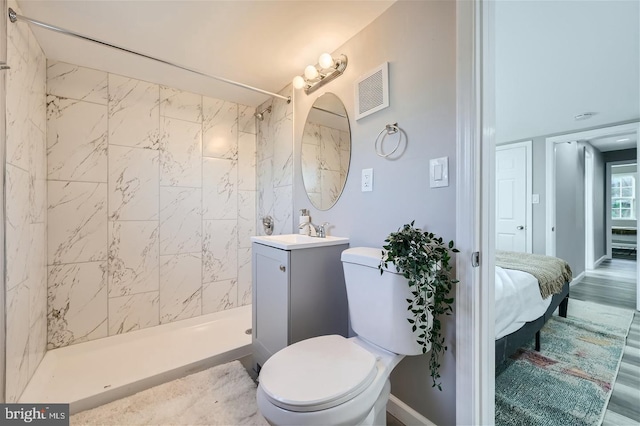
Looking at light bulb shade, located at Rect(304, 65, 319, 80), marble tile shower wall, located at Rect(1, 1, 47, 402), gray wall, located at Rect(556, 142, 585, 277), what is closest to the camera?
marble tile shower wall, located at Rect(1, 1, 47, 402)

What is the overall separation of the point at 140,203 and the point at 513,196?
4647 millimetres

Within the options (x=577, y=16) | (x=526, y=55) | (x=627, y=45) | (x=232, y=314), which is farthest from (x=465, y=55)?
(x=232, y=314)

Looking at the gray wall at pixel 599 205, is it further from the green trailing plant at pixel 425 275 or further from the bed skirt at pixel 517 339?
the green trailing plant at pixel 425 275

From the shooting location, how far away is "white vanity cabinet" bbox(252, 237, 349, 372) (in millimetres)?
1421

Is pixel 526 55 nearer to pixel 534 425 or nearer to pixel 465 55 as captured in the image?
pixel 465 55

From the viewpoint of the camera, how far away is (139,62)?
1.92m

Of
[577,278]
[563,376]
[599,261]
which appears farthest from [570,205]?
[563,376]

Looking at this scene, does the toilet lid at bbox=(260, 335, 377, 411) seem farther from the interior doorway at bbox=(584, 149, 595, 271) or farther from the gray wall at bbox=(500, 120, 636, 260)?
the interior doorway at bbox=(584, 149, 595, 271)

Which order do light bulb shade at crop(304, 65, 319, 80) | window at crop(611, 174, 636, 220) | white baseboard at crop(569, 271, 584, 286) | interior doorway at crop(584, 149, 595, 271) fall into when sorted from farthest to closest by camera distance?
window at crop(611, 174, 636, 220) → interior doorway at crop(584, 149, 595, 271) → white baseboard at crop(569, 271, 584, 286) → light bulb shade at crop(304, 65, 319, 80)

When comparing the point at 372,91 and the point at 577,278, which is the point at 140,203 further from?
the point at 577,278

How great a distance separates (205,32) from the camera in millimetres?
1627

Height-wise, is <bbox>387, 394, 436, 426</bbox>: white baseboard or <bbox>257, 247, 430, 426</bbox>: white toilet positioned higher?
<bbox>257, 247, 430, 426</bbox>: white toilet

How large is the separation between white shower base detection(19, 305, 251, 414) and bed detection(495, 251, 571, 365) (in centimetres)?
172

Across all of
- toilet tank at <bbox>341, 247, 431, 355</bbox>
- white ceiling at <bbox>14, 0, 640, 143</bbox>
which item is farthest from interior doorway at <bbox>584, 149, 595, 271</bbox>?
toilet tank at <bbox>341, 247, 431, 355</bbox>
